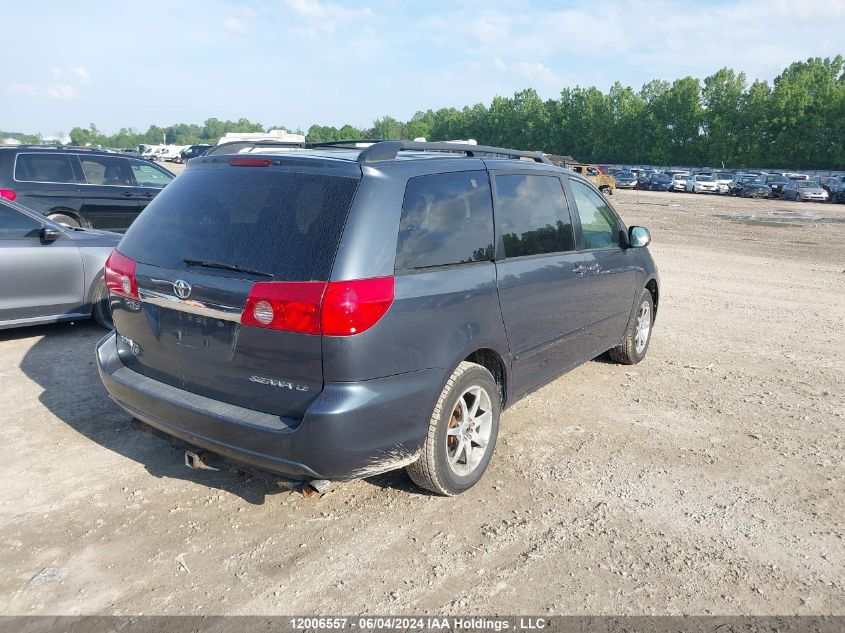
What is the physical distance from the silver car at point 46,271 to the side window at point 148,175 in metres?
4.70

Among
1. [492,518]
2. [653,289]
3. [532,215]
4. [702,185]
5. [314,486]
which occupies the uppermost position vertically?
[532,215]

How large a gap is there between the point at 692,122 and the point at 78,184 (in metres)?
99.4

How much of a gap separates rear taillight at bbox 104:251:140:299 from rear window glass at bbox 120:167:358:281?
6 cm

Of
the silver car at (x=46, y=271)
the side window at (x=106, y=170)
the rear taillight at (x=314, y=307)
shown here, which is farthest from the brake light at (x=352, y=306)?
the side window at (x=106, y=170)

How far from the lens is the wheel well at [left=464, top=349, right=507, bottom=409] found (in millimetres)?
3916

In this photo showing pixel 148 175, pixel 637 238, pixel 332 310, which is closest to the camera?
pixel 332 310

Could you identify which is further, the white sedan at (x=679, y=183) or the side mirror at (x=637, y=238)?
the white sedan at (x=679, y=183)

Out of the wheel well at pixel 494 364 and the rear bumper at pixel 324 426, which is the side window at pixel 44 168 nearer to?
the rear bumper at pixel 324 426

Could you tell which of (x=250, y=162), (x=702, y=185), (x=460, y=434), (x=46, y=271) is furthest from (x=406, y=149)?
(x=702, y=185)

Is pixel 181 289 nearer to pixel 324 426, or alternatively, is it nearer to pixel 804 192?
pixel 324 426

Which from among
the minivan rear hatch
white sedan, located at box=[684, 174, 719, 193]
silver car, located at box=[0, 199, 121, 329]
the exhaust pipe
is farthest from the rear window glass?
white sedan, located at box=[684, 174, 719, 193]

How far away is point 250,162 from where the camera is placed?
3.59 metres

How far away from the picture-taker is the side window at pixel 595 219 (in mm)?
5164

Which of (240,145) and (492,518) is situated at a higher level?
(240,145)
